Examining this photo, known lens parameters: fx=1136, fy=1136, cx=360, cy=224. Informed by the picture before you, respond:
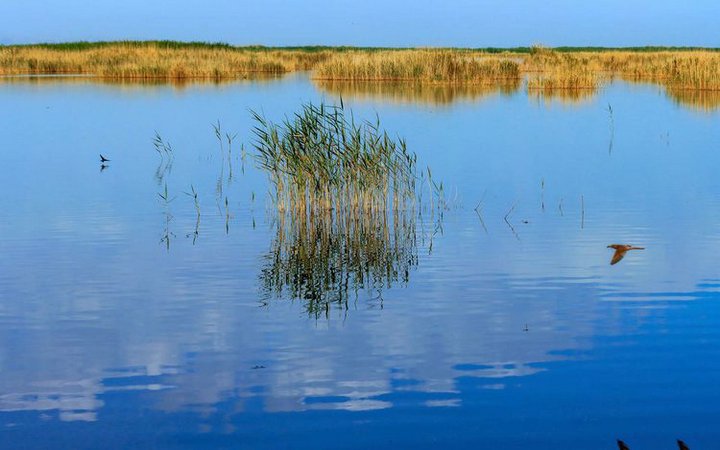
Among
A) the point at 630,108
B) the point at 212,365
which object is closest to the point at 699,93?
the point at 630,108

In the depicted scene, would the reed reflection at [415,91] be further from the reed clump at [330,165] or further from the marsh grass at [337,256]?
the marsh grass at [337,256]

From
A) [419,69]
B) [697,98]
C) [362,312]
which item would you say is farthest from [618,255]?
[419,69]

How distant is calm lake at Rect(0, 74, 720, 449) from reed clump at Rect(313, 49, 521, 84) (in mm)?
16077

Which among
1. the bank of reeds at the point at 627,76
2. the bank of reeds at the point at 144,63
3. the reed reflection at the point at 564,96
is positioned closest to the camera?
the reed reflection at the point at 564,96

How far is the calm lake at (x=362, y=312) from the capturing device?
17.5 feet

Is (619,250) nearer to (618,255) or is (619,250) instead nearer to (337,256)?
(618,255)

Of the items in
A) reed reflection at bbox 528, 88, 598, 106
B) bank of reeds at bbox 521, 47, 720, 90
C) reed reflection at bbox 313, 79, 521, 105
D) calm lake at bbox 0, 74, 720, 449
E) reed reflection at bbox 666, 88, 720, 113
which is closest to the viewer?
calm lake at bbox 0, 74, 720, 449

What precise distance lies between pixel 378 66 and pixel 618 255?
24.1m

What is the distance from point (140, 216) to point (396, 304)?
4784mm

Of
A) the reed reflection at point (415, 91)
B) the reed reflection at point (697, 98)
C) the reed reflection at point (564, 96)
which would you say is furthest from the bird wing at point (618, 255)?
the reed reflection at point (564, 96)

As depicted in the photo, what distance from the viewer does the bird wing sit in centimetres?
908

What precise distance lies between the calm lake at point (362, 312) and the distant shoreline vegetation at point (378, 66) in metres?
15.0

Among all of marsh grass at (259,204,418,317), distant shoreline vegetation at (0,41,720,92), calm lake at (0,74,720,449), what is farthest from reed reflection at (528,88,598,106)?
marsh grass at (259,204,418,317)

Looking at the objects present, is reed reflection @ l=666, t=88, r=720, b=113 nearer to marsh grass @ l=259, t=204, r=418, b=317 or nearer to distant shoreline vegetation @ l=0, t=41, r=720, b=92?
distant shoreline vegetation @ l=0, t=41, r=720, b=92
